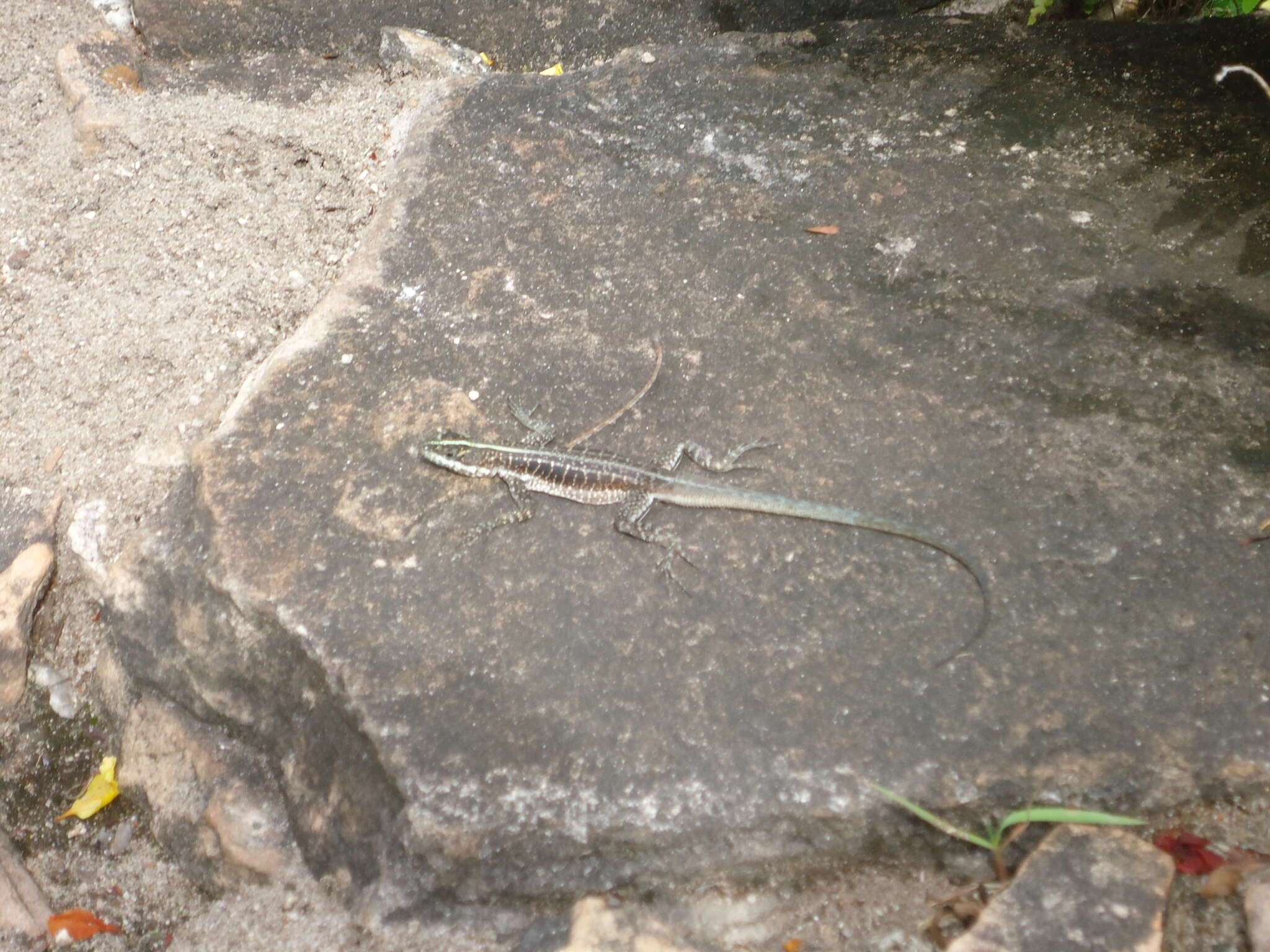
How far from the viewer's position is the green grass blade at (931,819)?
3490mm

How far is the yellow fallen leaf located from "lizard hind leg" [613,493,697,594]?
8.45 ft

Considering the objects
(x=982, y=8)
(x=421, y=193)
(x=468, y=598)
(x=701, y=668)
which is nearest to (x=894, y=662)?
(x=701, y=668)

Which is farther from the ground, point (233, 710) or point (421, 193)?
point (421, 193)

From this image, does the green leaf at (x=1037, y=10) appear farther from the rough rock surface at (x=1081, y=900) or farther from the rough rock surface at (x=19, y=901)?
the rough rock surface at (x=19, y=901)

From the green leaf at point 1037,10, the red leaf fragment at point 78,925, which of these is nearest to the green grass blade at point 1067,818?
the red leaf fragment at point 78,925

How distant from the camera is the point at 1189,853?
11.4 ft

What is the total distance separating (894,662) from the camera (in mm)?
3859

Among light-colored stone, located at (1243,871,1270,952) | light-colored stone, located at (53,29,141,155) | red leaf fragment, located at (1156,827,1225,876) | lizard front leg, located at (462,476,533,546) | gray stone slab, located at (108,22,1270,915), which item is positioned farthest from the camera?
light-colored stone, located at (53,29,141,155)

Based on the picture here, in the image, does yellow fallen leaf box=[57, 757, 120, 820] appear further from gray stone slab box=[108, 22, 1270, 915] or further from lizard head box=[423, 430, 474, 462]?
→ lizard head box=[423, 430, 474, 462]

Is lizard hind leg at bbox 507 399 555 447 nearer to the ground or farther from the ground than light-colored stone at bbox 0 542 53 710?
farther from the ground

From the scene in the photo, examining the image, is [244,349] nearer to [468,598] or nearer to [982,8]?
[468,598]

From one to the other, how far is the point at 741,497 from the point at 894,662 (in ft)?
3.08

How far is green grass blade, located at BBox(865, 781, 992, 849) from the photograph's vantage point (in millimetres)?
3490

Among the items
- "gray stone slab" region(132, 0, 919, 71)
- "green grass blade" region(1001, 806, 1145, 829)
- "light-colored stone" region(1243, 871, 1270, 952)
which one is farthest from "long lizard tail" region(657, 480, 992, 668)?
"gray stone slab" region(132, 0, 919, 71)
